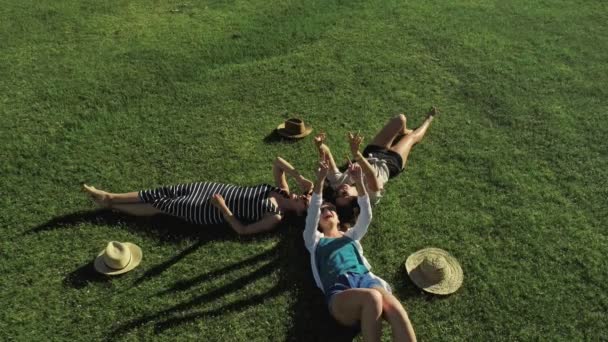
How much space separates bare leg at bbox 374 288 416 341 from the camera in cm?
448

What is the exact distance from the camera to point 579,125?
8047mm

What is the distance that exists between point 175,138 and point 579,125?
6.50 metres

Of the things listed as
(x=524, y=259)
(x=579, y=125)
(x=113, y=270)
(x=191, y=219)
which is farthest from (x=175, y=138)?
(x=579, y=125)

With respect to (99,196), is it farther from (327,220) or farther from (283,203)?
(327,220)

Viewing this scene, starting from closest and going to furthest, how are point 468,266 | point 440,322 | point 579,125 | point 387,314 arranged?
point 387,314 → point 440,322 → point 468,266 → point 579,125

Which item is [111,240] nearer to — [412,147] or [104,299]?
[104,299]

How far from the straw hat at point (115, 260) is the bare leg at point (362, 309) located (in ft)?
7.78

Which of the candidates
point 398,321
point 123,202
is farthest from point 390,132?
point 123,202

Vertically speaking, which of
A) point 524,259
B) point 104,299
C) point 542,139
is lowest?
point 104,299

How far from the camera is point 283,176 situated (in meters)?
6.50

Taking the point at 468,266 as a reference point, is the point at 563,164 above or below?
above

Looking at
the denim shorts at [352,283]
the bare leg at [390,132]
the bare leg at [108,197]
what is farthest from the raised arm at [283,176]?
the bare leg at [108,197]

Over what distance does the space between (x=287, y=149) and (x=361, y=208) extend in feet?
7.72

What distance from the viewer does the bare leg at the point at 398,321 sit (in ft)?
14.7
